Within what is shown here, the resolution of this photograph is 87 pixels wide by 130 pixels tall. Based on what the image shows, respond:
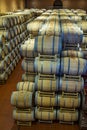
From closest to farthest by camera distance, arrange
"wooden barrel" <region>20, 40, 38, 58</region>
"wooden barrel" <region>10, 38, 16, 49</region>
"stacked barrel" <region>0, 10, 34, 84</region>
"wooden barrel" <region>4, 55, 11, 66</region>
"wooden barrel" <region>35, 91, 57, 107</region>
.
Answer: "wooden barrel" <region>35, 91, 57, 107</region> → "wooden barrel" <region>20, 40, 38, 58</region> → "stacked barrel" <region>0, 10, 34, 84</region> → "wooden barrel" <region>4, 55, 11, 66</region> → "wooden barrel" <region>10, 38, 16, 49</region>

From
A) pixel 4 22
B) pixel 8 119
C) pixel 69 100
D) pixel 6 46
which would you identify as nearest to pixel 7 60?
pixel 6 46

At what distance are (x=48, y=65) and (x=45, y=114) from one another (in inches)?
50.9

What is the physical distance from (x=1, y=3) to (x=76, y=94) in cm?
1234

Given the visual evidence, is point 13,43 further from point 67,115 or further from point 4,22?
point 67,115

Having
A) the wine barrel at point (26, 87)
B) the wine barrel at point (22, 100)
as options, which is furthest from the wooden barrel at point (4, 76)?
the wine barrel at point (22, 100)

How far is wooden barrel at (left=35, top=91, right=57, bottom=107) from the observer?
529 cm

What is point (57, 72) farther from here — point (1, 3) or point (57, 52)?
point (1, 3)

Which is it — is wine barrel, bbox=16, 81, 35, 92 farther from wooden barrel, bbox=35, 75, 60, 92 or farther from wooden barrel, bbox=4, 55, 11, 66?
wooden barrel, bbox=4, 55, 11, 66

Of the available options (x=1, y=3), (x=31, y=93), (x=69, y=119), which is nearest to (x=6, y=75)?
(x=31, y=93)

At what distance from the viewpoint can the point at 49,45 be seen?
503 centimetres

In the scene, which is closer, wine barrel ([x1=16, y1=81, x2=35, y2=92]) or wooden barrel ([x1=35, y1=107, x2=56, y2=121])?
wooden barrel ([x1=35, y1=107, x2=56, y2=121])

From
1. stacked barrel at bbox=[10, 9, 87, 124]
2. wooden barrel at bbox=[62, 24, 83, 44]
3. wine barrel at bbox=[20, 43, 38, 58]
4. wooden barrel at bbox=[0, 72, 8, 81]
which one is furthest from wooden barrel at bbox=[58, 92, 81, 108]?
wooden barrel at bbox=[0, 72, 8, 81]

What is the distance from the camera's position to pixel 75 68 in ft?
16.3

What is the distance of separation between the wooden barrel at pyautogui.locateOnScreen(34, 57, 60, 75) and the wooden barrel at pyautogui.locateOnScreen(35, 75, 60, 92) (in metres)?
0.19
